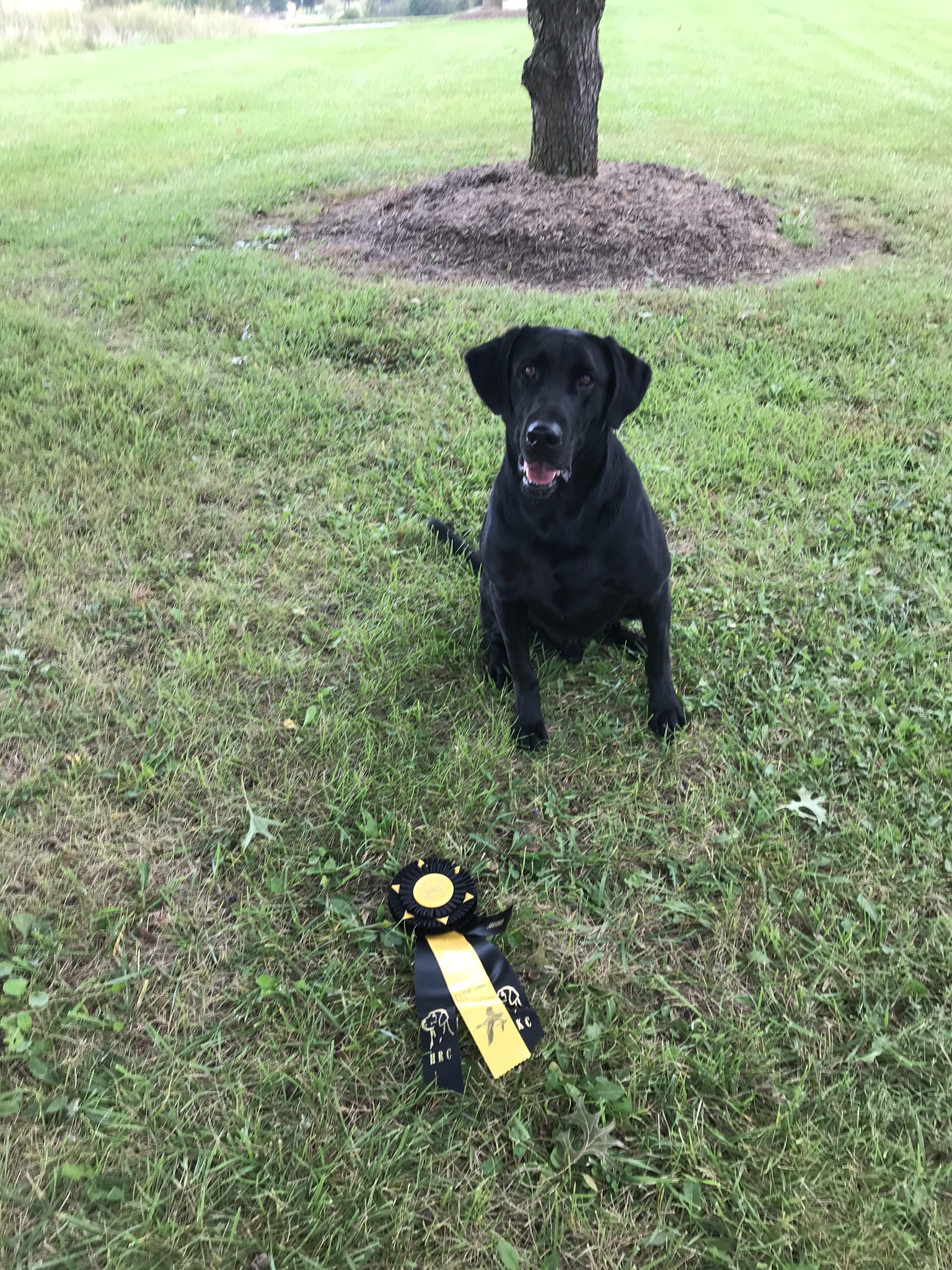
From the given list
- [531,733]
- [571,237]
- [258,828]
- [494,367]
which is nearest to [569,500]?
[494,367]

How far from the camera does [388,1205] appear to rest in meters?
1.54

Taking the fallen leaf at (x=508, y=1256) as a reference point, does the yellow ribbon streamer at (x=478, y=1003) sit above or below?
above

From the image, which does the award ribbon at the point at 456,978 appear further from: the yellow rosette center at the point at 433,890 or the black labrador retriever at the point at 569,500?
the black labrador retriever at the point at 569,500

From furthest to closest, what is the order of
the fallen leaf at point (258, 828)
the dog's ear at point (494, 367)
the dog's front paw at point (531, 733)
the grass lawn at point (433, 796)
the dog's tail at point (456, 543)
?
the dog's tail at point (456, 543), the dog's front paw at point (531, 733), the dog's ear at point (494, 367), the fallen leaf at point (258, 828), the grass lawn at point (433, 796)

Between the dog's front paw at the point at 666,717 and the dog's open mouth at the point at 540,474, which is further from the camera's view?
the dog's front paw at the point at 666,717

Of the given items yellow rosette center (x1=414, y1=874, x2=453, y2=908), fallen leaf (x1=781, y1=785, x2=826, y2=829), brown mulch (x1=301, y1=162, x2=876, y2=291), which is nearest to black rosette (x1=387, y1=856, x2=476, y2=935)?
yellow rosette center (x1=414, y1=874, x2=453, y2=908)

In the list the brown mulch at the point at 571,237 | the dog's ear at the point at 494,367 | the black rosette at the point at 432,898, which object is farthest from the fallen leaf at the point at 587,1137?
the brown mulch at the point at 571,237

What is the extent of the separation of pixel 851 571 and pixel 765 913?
172cm

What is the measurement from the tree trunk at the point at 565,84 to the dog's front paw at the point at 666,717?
5.31 metres

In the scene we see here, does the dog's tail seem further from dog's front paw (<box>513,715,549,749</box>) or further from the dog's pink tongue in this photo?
the dog's pink tongue

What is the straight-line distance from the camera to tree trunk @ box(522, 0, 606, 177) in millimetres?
5582

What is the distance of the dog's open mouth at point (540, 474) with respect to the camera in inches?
85.3

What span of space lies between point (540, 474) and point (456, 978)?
1.33m

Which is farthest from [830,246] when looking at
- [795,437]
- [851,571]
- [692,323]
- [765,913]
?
[765,913]
